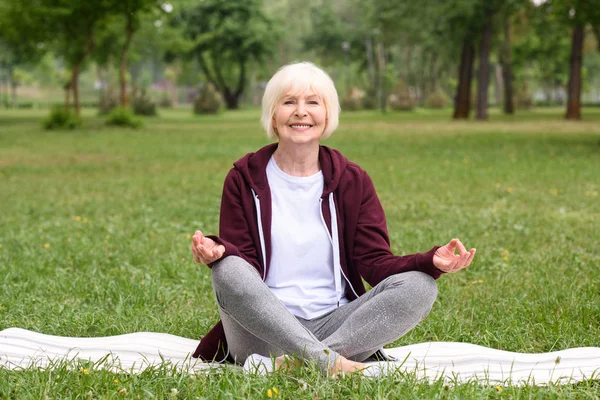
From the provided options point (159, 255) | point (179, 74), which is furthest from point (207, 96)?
point (159, 255)

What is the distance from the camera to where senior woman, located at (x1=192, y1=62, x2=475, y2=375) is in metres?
3.31

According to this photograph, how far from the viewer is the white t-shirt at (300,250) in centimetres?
353

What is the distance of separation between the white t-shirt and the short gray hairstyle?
29 centimetres

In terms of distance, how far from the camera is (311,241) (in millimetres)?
3537

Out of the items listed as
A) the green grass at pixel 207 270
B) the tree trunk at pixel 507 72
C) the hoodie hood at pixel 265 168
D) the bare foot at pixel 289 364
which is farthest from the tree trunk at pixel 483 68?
the bare foot at pixel 289 364

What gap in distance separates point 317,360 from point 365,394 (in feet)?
0.82

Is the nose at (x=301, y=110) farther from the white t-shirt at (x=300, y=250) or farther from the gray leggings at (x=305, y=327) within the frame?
the gray leggings at (x=305, y=327)

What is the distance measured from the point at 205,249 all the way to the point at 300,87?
0.87 meters

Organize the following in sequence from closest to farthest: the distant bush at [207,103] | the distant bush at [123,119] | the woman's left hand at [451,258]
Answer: the woman's left hand at [451,258] < the distant bush at [123,119] < the distant bush at [207,103]

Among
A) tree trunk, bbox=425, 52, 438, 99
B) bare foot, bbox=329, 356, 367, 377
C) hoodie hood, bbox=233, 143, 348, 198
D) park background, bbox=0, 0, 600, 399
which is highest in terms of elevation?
tree trunk, bbox=425, 52, 438, 99

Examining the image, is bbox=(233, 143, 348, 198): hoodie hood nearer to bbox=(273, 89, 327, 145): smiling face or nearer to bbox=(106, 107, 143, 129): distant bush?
bbox=(273, 89, 327, 145): smiling face

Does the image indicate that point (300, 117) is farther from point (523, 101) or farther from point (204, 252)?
point (523, 101)

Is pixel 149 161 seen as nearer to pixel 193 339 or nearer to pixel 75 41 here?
pixel 193 339

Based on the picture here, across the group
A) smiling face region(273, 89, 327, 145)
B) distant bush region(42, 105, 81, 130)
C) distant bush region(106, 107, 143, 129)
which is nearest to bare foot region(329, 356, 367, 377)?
smiling face region(273, 89, 327, 145)
